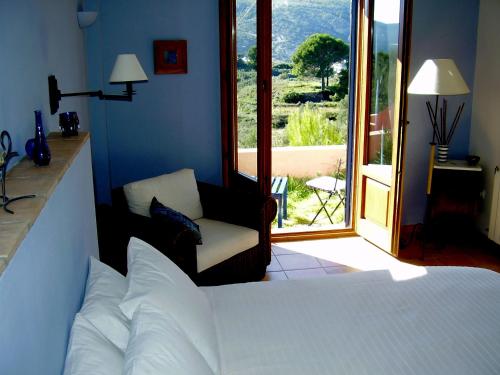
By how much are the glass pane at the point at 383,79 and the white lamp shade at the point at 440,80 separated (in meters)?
0.34

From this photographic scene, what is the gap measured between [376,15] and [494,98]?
1.24 m

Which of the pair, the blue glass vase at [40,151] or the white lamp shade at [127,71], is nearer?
the blue glass vase at [40,151]

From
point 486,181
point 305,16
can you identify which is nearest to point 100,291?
point 486,181

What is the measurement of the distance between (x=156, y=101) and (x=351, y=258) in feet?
7.08

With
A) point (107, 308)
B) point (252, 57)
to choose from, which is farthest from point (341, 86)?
point (107, 308)

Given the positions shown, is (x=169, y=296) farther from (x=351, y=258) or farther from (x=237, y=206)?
(x=351, y=258)

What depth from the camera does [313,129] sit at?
6.90 metres

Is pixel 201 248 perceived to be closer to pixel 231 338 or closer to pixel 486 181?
pixel 231 338

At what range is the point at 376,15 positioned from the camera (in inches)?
174

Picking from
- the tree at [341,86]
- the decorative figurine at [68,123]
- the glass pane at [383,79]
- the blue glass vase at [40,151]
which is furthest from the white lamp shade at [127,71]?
the tree at [341,86]

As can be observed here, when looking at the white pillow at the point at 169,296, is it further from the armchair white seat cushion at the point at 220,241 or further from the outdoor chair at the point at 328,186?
the outdoor chair at the point at 328,186

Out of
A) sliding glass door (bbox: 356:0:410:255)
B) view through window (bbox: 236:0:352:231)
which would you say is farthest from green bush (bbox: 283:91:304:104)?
sliding glass door (bbox: 356:0:410:255)

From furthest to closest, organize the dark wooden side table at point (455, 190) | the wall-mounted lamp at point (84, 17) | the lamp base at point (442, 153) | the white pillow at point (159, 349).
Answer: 1. the lamp base at point (442, 153)
2. the dark wooden side table at point (455, 190)
3. the wall-mounted lamp at point (84, 17)
4. the white pillow at point (159, 349)

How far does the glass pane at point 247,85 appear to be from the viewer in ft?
13.6
